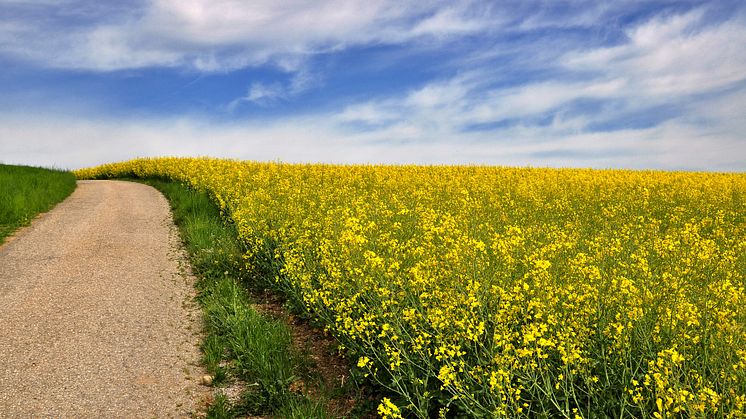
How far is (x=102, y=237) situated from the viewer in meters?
11.9

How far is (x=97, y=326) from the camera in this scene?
6969mm

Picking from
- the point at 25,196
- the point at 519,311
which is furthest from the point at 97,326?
the point at 25,196

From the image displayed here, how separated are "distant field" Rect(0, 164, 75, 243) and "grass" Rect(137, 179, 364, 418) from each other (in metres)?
6.39

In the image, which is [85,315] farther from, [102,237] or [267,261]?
[102,237]

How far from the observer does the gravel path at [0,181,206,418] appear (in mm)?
5297

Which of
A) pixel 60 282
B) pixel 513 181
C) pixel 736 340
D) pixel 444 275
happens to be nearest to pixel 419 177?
A: pixel 513 181

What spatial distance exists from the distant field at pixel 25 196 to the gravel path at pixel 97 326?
4.20 feet

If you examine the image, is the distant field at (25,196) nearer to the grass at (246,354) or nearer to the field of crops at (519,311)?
the grass at (246,354)

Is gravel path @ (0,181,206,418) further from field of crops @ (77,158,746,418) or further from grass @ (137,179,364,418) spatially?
field of crops @ (77,158,746,418)

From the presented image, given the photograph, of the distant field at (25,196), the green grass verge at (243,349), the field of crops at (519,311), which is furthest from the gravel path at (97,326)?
the field of crops at (519,311)

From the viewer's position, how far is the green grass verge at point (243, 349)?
516cm

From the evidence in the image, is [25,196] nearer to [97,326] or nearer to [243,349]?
[97,326]

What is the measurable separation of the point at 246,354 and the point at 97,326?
2456 mm

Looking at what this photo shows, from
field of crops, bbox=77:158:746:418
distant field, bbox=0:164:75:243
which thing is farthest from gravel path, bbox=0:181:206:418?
field of crops, bbox=77:158:746:418
